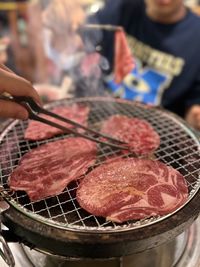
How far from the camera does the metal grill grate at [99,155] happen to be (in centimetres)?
132

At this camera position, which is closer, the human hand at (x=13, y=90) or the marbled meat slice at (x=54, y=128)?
the human hand at (x=13, y=90)

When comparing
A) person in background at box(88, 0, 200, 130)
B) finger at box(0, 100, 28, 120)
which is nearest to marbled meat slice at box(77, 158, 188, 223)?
finger at box(0, 100, 28, 120)

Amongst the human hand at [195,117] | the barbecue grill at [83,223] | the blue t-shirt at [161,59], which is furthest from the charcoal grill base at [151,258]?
the blue t-shirt at [161,59]

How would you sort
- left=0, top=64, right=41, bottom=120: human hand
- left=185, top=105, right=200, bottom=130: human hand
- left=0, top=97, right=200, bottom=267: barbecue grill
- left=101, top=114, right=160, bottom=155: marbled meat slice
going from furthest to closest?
left=185, top=105, right=200, bottom=130: human hand, left=101, top=114, right=160, bottom=155: marbled meat slice, left=0, top=64, right=41, bottom=120: human hand, left=0, top=97, right=200, bottom=267: barbecue grill

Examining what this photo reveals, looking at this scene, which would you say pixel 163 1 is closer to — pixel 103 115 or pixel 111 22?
pixel 111 22

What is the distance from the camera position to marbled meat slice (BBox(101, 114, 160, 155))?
1797 millimetres

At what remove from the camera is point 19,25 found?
17.3 feet

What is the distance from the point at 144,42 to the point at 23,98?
206cm

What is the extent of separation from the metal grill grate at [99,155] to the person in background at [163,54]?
0.93 m

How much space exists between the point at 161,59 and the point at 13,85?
6.71 ft

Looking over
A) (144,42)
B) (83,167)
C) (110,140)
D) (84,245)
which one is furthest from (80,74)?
(84,245)

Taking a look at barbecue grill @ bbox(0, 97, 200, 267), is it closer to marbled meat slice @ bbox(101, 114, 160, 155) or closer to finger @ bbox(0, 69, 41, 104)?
marbled meat slice @ bbox(101, 114, 160, 155)

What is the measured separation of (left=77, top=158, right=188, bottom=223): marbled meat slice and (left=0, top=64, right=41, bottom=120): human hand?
17.4 inches

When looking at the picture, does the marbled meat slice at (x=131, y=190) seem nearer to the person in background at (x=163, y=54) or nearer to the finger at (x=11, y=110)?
the finger at (x=11, y=110)
